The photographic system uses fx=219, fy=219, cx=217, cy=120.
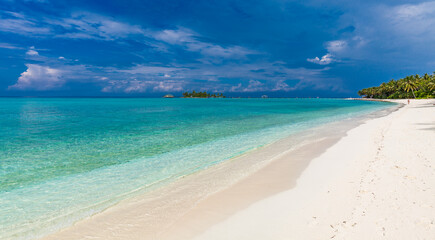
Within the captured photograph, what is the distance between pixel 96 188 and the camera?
817cm

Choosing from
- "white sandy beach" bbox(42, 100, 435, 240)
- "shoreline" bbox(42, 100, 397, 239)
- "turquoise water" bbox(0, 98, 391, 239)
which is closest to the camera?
"white sandy beach" bbox(42, 100, 435, 240)

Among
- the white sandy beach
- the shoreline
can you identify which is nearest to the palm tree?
the white sandy beach

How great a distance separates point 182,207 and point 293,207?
317cm

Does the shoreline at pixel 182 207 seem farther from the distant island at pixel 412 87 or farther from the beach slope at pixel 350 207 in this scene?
the distant island at pixel 412 87

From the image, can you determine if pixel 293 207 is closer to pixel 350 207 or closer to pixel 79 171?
pixel 350 207

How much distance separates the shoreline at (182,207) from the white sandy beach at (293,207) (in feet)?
0.08

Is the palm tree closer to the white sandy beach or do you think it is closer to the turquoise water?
the turquoise water

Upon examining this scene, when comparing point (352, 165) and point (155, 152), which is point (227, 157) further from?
point (352, 165)

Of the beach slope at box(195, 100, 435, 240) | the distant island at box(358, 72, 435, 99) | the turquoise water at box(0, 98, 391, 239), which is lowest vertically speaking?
the turquoise water at box(0, 98, 391, 239)

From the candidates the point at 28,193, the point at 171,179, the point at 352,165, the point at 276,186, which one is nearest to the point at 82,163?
the point at 28,193

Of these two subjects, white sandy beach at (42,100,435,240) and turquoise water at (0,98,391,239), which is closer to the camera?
white sandy beach at (42,100,435,240)

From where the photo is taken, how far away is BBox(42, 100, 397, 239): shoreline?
5.26m

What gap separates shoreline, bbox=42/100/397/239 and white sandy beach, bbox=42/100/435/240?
0.02 metres

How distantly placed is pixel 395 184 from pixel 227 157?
7.49 m
